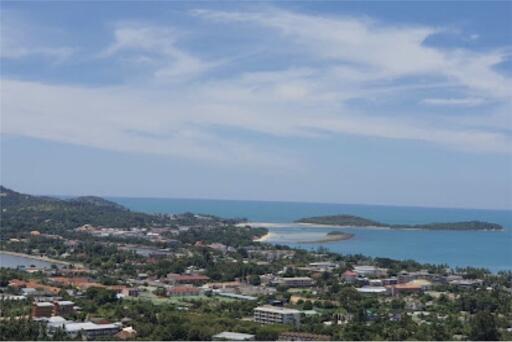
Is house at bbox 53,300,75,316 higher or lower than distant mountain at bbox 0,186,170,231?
lower

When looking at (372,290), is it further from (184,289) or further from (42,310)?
(42,310)

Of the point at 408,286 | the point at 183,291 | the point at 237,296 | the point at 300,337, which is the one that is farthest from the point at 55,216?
the point at 300,337

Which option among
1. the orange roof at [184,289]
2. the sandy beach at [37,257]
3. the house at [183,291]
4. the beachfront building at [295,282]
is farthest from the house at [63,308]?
the sandy beach at [37,257]

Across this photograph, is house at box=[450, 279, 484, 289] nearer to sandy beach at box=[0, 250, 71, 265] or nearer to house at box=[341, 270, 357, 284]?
house at box=[341, 270, 357, 284]

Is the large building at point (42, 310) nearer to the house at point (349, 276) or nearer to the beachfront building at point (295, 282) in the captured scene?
the beachfront building at point (295, 282)

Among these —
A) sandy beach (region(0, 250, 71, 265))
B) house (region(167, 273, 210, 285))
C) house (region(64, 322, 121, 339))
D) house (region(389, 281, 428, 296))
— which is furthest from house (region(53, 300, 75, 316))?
sandy beach (region(0, 250, 71, 265))

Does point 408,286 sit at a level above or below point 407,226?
below
